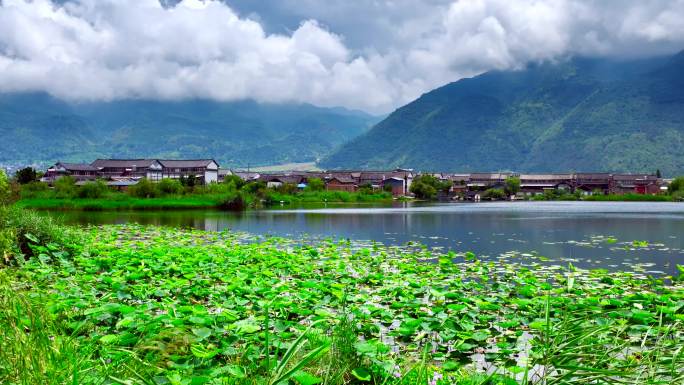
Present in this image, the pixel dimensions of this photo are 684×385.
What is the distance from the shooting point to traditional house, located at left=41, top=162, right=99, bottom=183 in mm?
73938

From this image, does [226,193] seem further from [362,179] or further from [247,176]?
[362,179]

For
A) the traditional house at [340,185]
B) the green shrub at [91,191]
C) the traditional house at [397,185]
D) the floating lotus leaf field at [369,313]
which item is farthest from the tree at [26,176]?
the traditional house at [397,185]

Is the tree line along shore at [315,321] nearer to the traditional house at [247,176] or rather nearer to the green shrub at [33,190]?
the green shrub at [33,190]

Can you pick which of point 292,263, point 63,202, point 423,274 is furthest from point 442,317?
point 63,202

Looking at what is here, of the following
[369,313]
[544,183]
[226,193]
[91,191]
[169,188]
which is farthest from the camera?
[544,183]

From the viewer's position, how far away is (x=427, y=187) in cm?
8700

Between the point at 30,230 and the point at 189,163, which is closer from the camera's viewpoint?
the point at 30,230

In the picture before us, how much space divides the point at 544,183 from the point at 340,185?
49337mm

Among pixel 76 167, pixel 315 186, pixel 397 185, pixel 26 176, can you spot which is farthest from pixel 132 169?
pixel 397 185

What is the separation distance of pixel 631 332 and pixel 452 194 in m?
90.8

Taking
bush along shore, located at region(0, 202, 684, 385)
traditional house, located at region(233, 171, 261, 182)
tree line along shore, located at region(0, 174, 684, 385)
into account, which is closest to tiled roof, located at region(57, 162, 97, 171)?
traditional house, located at region(233, 171, 261, 182)

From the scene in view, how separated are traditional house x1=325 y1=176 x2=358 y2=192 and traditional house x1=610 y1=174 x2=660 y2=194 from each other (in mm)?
50397

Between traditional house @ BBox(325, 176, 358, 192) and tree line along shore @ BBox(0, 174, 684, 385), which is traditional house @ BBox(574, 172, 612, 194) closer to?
traditional house @ BBox(325, 176, 358, 192)

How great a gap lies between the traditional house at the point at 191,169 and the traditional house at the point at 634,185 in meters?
73.9
